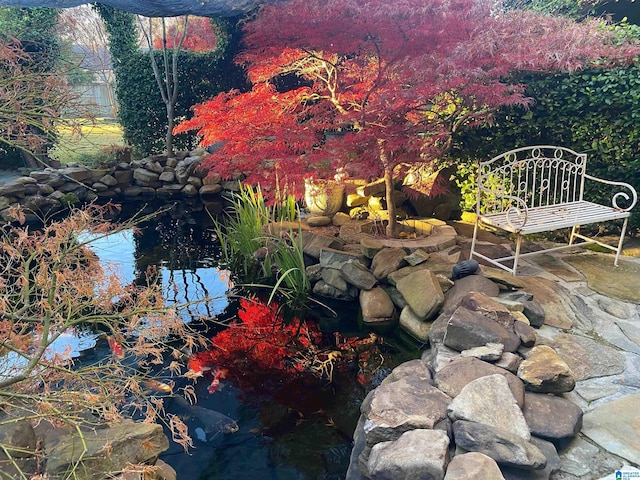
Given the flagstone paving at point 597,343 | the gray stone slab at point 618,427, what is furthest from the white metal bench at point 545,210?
the gray stone slab at point 618,427

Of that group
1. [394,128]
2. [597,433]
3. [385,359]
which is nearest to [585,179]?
[394,128]

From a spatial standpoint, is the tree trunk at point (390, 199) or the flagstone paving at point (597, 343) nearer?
the flagstone paving at point (597, 343)

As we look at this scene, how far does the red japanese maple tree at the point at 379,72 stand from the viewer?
3.34 meters

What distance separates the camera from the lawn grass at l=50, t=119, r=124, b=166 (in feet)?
7.01

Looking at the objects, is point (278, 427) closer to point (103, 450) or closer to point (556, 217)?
point (103, 450)

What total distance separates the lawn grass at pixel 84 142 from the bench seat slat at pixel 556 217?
276 centimetres

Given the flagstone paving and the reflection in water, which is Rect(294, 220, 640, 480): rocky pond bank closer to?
the flagstone paving

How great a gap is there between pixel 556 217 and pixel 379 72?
5.86 feet

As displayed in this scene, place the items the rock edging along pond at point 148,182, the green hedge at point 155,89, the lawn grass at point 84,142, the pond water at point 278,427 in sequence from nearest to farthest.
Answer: the lawn grass at point 84,142 → the pond water at point 278,427 → the rock edging along pond at point 148,182 → the green hedge at point 155,89

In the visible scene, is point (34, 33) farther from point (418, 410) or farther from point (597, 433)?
point (597, 433)

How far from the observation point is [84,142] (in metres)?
9.66

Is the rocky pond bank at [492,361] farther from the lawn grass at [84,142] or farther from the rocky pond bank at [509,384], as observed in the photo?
the lawn grass at [84,142]

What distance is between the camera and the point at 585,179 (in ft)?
14.9

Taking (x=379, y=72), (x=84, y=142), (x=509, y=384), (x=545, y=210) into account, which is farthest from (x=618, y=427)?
(x=84, y=142)
